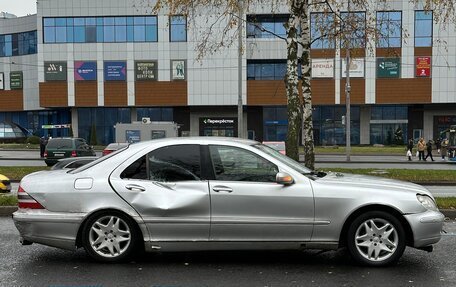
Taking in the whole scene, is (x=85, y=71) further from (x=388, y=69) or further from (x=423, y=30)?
(x=423, y=30)

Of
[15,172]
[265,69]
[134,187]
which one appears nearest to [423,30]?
[265,69]

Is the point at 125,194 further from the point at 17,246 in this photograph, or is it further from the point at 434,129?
the point at 434,129

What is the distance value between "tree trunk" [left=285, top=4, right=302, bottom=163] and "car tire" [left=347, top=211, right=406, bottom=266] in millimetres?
8220

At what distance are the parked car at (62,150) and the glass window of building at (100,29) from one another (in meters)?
28.7

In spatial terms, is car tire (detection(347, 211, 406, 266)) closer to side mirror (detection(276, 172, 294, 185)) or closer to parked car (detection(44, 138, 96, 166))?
side mirror (detection(276, 172, 294, 185))

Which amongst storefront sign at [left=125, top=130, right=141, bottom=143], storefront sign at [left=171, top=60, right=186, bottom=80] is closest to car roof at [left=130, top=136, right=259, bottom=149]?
storefront sign at [left=125, top=130, right=141, bottom=143]

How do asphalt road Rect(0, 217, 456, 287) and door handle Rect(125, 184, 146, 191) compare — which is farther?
door handle Rect(125, 184, 146, 191)

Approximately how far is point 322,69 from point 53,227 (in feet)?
160

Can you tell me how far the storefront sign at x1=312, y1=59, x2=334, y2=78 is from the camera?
51719 mm

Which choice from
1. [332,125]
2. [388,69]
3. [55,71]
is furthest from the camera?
Result: [332,125]

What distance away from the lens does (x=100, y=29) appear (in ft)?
177

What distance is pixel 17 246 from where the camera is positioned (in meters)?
6.68

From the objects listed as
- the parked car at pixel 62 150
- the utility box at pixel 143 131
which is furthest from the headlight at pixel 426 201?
the utility box at pixel 143 131

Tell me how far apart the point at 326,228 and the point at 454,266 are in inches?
63.2
